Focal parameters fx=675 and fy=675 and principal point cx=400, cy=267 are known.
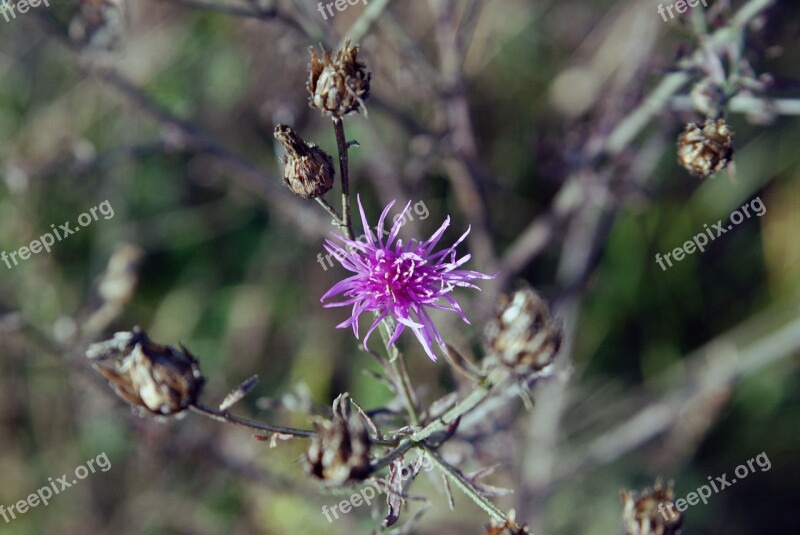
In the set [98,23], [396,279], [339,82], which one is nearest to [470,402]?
[396,279]

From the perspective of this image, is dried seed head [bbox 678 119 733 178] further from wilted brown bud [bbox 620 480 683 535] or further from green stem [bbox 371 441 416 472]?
green stem [bbox 371 441 416 472]

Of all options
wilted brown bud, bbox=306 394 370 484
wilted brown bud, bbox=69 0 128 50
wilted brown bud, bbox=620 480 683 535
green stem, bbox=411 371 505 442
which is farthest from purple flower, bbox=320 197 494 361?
wilted brown bud, bbox=69 0 128 50

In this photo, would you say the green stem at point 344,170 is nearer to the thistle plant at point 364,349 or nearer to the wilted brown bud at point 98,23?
the thistle plant at point 364,349

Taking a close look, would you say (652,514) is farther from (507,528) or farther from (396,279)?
(396,279)

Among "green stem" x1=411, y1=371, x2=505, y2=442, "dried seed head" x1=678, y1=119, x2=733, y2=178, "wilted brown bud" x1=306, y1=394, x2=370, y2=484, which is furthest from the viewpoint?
"dried seed head" x1=678, y1=119, x2=733, y2=178

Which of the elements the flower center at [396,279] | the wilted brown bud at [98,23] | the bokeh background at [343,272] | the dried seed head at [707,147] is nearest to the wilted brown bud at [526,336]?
the flower center at [396,279]

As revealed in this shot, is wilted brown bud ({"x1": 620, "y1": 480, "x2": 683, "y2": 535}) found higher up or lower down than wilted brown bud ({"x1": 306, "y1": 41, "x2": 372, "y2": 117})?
lower down

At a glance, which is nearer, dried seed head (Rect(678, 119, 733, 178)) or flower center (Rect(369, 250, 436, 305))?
flower center (Rect(369, 250, 436, 305))
